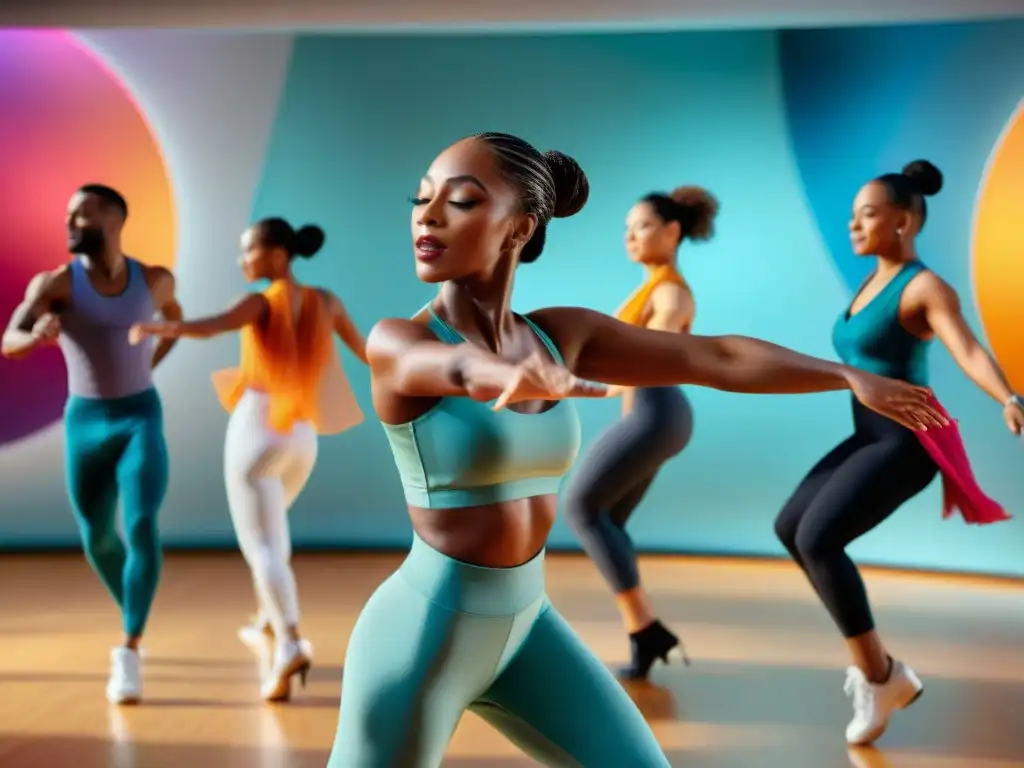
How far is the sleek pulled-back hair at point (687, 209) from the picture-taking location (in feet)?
14.1

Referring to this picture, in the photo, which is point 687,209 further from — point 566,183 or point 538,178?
point 538,178

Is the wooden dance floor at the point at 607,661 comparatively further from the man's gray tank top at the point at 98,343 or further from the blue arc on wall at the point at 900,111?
the blue arc on wall at the point at 900,111

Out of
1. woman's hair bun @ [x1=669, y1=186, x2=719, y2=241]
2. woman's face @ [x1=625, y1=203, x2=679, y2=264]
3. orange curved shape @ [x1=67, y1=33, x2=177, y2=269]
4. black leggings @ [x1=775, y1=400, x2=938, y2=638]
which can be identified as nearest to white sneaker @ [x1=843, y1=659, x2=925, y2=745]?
black leggings @ [x1=775, y1=400, x2=938, y2=638]

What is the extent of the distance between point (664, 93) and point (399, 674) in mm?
5563

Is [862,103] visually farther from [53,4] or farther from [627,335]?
[627,335]

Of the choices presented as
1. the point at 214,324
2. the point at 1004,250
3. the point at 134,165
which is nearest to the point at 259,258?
the point at 214,324

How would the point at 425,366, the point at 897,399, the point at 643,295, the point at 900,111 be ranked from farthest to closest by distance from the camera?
the point at 900,111 < the point at 643,295 < the point at 897,399 < the point at 425,366

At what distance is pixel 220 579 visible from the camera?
243 inches

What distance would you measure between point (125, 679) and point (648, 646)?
1.67m

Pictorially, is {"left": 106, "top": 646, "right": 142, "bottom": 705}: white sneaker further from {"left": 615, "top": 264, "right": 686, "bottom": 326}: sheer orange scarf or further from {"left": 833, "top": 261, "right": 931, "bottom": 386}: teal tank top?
{"left": 833, "top": 261, "right": 931, "bottom": 386}: teal tank top

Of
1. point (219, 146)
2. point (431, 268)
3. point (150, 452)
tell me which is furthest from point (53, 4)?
point (431, 268)

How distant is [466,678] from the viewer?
5.62ft

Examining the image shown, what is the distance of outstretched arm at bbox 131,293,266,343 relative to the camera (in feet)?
11.5

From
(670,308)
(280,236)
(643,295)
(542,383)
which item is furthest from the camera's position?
(643,295)
